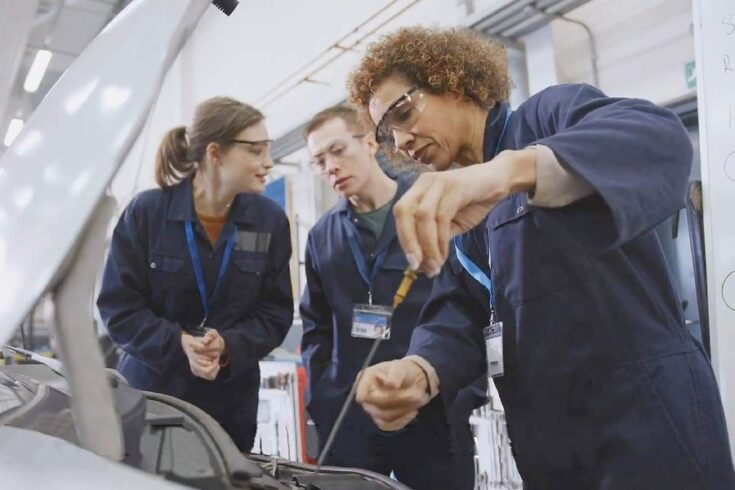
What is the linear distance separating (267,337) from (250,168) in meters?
0.51

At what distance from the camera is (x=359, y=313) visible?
1.79 meters

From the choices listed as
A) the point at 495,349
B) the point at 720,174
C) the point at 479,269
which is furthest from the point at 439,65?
the point at 720,174

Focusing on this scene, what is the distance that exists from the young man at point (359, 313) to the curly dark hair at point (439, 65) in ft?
2.17

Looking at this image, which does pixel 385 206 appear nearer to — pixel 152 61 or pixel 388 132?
pixel 388 132

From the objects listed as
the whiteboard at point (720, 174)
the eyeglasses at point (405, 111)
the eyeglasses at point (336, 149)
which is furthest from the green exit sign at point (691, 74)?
the eyeglasses at point (405, 111)

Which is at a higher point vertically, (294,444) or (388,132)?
(388,132)

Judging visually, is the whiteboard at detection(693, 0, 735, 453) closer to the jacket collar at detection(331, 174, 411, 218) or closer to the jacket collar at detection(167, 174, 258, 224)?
the jacket collar at detection(331, 174, 411, 218)

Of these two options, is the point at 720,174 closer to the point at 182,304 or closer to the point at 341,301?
the point at 341,301

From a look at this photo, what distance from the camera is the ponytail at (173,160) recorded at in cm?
202

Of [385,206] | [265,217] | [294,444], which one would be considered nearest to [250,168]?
[265,217]

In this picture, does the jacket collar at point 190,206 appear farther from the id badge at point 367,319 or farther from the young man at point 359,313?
the id badge at point 367,319

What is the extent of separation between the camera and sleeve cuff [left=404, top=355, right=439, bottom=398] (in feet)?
3.90

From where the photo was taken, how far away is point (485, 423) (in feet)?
→ 9.61

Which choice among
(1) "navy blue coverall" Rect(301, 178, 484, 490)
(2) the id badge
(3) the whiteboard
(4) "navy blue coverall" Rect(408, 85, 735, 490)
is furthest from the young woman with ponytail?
(3) the whiteboard
